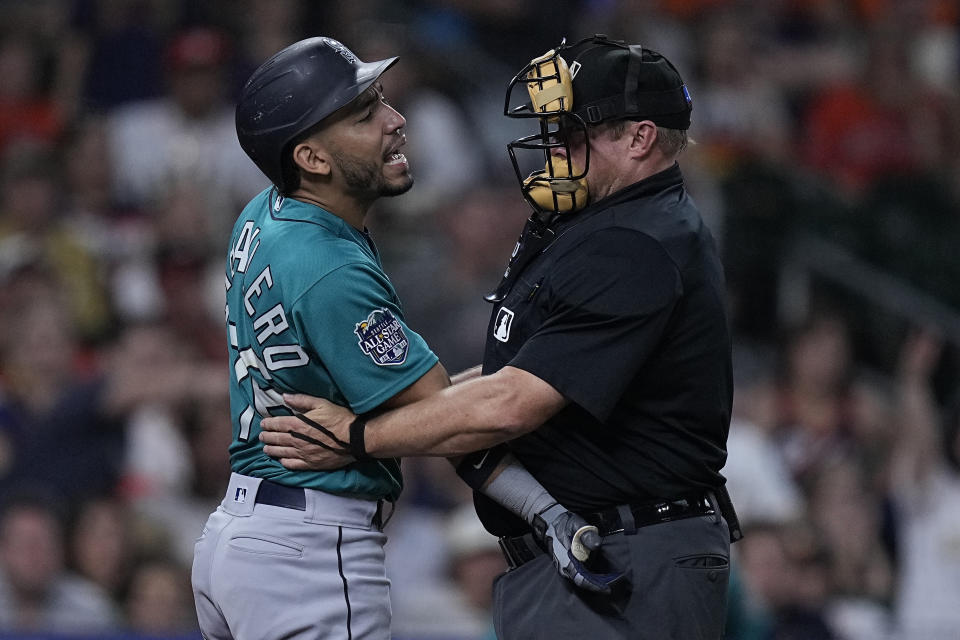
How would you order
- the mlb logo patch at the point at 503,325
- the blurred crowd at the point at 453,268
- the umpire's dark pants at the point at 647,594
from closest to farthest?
1. the umpire's dark pants at the point at 647,594
2. the mlb logo patch at the point at 503,325
3. the blurred crowd at the point at 453,268

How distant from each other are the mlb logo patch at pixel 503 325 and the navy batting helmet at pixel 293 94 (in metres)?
0.66

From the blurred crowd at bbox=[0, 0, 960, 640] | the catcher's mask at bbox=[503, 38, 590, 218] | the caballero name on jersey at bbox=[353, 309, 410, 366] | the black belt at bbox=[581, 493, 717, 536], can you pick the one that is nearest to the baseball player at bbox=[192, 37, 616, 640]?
the caballero name on jersey at bbox=[353, 309, 410, 366]

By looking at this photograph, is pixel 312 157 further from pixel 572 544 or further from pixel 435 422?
pixel 572 544

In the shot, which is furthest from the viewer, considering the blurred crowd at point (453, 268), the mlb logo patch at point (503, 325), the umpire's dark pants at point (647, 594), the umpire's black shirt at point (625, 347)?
the blurred crowd at point (453, 268)

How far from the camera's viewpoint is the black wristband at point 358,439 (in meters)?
3.41

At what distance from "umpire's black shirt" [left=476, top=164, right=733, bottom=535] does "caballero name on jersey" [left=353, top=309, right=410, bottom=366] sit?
0.29 meters

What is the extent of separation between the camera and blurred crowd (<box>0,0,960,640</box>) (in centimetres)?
632

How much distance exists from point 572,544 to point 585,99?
3.64 feet

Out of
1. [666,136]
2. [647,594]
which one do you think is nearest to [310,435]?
[647,594]

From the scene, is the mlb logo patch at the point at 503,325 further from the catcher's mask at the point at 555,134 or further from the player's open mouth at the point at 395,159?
the player's open mouth at the point at 395,159

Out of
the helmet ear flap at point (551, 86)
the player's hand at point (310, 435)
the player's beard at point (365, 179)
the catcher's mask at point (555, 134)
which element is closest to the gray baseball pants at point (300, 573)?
the player's hand at point (310, 435)

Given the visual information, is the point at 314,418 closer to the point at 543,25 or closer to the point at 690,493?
the point at 690,493

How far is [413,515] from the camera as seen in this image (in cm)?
670

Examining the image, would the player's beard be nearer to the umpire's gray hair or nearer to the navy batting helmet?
the navy batting helmet
